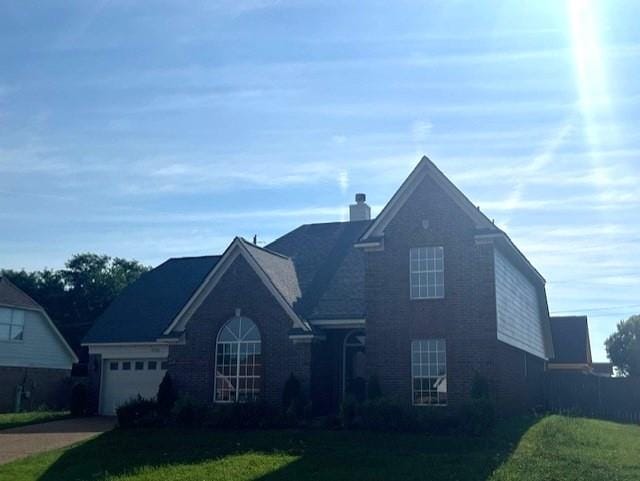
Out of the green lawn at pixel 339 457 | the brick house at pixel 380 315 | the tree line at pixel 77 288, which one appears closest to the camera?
the green lawn at pixel 339 457

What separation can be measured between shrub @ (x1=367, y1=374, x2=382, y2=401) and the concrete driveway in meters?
8.67

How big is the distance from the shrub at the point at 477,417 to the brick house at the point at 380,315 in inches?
86.5

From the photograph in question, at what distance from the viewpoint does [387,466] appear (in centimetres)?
1683

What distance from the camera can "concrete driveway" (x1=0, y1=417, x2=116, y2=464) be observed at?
20.9 m

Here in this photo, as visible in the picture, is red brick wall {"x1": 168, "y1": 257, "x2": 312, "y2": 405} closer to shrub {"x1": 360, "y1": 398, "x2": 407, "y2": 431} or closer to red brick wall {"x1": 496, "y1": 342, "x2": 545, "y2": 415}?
shrub {"x1": 360, "y1": 398, "x2": 407, "y2": 431}

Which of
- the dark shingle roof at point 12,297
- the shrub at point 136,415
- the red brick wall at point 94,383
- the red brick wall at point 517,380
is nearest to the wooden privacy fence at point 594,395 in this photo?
the red brick wall at point 517,380

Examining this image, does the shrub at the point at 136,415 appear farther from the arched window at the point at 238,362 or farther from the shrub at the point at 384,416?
the shrub at the point at 384,416

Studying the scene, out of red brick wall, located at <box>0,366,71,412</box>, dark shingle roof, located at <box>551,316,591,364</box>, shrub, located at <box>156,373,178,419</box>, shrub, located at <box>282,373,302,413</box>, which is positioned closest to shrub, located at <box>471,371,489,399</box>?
shrub, located at <box>282,373,302,413</box>

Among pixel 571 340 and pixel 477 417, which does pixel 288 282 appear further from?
pixel 571 340

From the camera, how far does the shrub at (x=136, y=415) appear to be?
23875 millimetres

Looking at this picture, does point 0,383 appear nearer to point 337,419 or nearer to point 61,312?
point 337,419

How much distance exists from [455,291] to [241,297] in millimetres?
7348

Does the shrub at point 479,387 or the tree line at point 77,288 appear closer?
the shrub at point 479,387

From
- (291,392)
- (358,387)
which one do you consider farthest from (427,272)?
(291,392)
